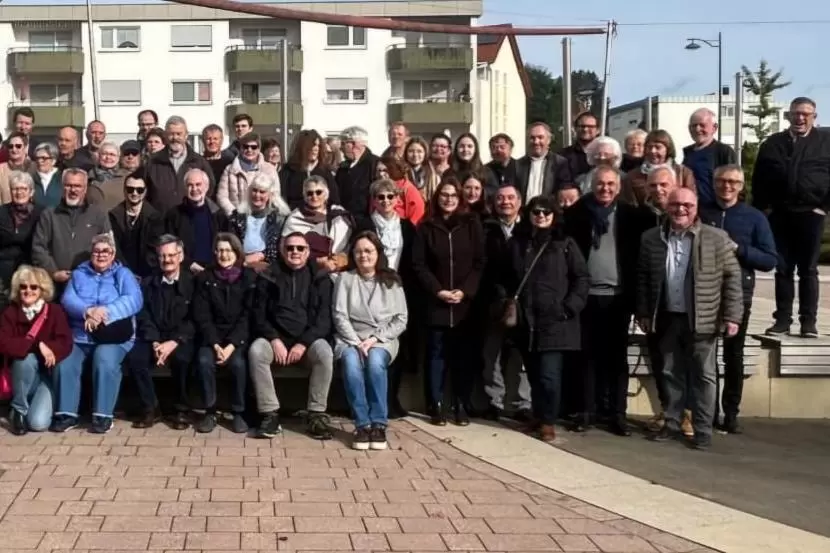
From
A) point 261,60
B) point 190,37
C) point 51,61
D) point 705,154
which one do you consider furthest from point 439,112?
point 705,154

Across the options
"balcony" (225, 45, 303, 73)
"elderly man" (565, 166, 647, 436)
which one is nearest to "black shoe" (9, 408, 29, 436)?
"elderly man" (565, 166, 647, 436)

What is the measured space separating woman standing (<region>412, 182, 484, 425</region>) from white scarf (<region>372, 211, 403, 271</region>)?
8.2 inches

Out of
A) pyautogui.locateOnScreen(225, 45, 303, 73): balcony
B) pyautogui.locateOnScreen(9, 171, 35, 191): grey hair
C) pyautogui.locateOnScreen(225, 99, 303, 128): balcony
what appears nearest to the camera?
pyautogui.locateOnScreen(9, 171, 35, 191): grey hair

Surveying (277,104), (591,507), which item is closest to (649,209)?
(591,507)

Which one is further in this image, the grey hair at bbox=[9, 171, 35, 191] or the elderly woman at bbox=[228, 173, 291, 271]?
the elderly woman at bbox=[228, 173, 291, 271]

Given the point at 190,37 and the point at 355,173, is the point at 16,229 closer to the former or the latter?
the point at 355,173

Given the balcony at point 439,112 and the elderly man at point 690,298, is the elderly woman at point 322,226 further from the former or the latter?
the balcony at point 439,112

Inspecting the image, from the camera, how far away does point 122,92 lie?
47094 mm

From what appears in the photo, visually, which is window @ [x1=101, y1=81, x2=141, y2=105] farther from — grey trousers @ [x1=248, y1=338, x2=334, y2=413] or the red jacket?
grey trousers @ [x1=248, y1=338, x2=334, y2=413]

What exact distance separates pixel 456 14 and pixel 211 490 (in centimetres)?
4193

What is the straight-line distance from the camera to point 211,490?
227 inches

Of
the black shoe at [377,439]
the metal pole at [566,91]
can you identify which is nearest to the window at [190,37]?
the metal pole at [566,91]

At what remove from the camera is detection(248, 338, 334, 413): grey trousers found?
23.4 feet

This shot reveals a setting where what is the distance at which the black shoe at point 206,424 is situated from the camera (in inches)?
285
